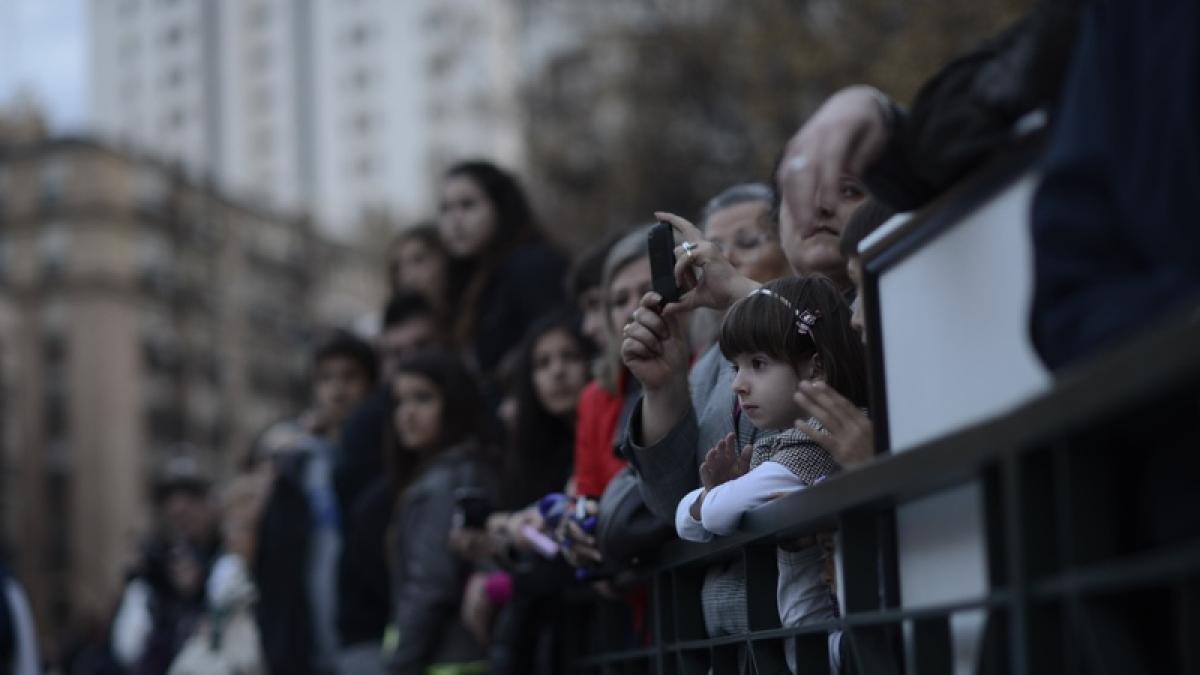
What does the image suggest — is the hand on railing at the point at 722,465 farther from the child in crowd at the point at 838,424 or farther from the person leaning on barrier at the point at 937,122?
the person leaning on barrier at the point at 937,122

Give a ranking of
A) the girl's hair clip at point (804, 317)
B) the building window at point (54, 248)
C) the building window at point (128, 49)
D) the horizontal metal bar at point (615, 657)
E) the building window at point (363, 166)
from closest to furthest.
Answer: the girl's hair clip at point (804, 317)
the horizontal metal bar at point (615, 657)
the building window at point (54, 248)
the building window at point (363, 166)
the building window at point (128, 49)

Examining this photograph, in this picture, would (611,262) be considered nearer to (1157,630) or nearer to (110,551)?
(1157,630)

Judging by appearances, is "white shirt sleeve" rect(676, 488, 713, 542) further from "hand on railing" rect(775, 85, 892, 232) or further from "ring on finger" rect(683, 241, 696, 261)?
"hand on railing" rect(775, 85, 892, 232)

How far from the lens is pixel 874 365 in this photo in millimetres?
2908

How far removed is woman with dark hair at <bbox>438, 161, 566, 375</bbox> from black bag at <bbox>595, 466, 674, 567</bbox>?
9.10 ft

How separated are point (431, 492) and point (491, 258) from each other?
3.84 feet

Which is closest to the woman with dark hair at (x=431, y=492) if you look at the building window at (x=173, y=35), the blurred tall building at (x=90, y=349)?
the blurred tall building at (x=90, y=349)

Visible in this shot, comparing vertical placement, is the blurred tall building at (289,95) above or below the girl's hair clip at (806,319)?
above

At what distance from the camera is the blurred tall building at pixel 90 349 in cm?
6488

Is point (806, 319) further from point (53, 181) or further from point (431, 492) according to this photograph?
point (53, 181)

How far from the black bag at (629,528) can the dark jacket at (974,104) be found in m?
1.68

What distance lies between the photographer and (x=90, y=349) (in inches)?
2613

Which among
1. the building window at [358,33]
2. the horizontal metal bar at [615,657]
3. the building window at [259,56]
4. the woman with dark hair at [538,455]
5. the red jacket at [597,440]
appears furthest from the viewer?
the building window at [259,56]

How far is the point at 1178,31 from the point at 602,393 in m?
3.14
